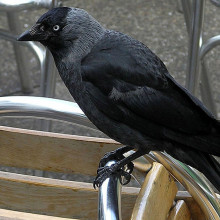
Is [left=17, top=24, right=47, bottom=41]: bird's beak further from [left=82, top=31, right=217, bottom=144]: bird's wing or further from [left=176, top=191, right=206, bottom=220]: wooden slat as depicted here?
[left=176, top=191, right=206, bottom=220]: wooden slat

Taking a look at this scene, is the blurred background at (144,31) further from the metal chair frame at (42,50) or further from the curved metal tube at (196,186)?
the curved metal tube at (196,186)

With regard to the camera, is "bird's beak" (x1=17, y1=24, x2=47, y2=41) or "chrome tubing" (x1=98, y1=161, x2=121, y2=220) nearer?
"chrome tubing" (x1=98, y1=161, x2=121, y2=220)

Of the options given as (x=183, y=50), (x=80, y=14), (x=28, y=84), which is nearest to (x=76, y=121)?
(x=80, y=14)

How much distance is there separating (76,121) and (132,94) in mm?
135

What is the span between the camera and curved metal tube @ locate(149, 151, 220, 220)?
80cm

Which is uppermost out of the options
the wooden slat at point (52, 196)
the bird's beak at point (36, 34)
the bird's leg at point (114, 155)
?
the bird's beak at point (36, 34)

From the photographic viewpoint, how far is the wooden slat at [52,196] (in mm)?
852

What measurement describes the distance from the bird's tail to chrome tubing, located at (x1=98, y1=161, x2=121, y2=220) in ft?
0.41

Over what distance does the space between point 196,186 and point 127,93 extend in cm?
17

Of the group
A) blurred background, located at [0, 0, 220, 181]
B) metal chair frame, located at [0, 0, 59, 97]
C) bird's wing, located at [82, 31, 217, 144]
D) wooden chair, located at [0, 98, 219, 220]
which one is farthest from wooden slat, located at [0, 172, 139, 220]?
blurred background, located at [0, 0, 220, 181]

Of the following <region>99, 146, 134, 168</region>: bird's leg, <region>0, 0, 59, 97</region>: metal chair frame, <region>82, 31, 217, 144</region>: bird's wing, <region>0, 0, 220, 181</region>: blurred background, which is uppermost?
<region>82, 31, 217, 144</region>: bird's wing

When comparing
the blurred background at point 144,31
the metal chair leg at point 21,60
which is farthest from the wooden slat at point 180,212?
the blurred background at point 144,31

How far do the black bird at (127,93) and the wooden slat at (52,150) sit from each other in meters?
0.03

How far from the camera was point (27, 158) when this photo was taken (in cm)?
94
